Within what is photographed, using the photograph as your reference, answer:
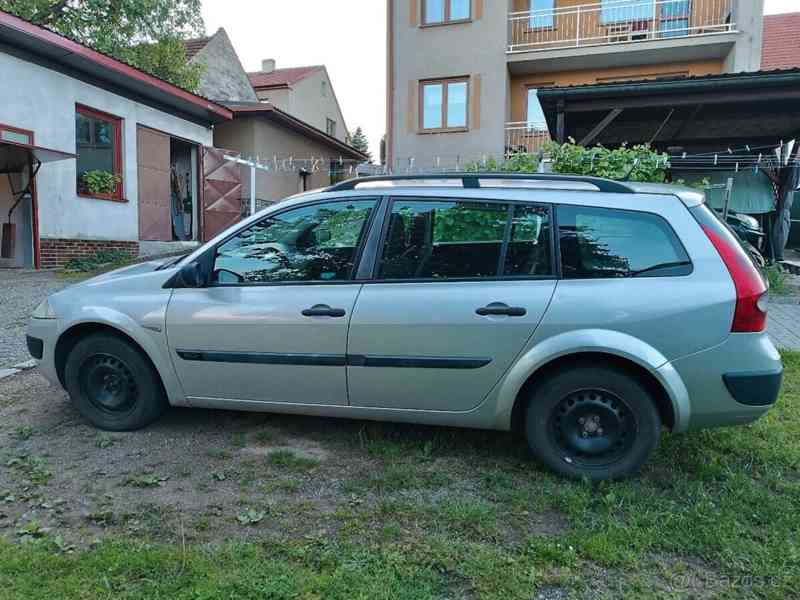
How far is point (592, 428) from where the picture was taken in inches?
120

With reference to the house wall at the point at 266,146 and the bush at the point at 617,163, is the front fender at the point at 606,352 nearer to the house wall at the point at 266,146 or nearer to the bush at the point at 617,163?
the bush at the point at 617,163

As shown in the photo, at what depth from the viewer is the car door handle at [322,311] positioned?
324 centimetres

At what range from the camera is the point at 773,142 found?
11.6 m

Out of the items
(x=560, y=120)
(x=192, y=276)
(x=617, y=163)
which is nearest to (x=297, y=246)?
(x=192, y=276)

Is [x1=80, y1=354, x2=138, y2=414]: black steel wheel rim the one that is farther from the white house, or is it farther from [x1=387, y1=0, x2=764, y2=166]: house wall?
[x1=387, y1=0, x2=764, y2=166]: house wall

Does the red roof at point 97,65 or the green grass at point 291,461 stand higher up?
the red roof at point 97,65

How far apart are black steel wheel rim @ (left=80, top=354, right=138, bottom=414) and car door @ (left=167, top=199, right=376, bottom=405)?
1.41 ft

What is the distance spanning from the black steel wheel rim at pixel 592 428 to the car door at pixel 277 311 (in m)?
1.23

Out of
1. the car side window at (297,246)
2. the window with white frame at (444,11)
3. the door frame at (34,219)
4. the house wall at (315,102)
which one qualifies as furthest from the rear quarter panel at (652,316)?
the house wall at (315,102)

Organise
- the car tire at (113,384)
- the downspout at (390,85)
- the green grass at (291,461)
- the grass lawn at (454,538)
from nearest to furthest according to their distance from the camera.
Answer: the grass lawn at (454,538), the green grass at (291,461), the car tire at (113,384), the downspout at (390,85)

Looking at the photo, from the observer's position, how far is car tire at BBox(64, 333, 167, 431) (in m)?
3.63

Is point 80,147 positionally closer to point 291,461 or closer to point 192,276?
point 192,276

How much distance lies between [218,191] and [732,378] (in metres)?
14.7

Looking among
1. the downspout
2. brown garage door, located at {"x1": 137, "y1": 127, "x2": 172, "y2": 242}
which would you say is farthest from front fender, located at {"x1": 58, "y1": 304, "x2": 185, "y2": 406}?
the downspout
